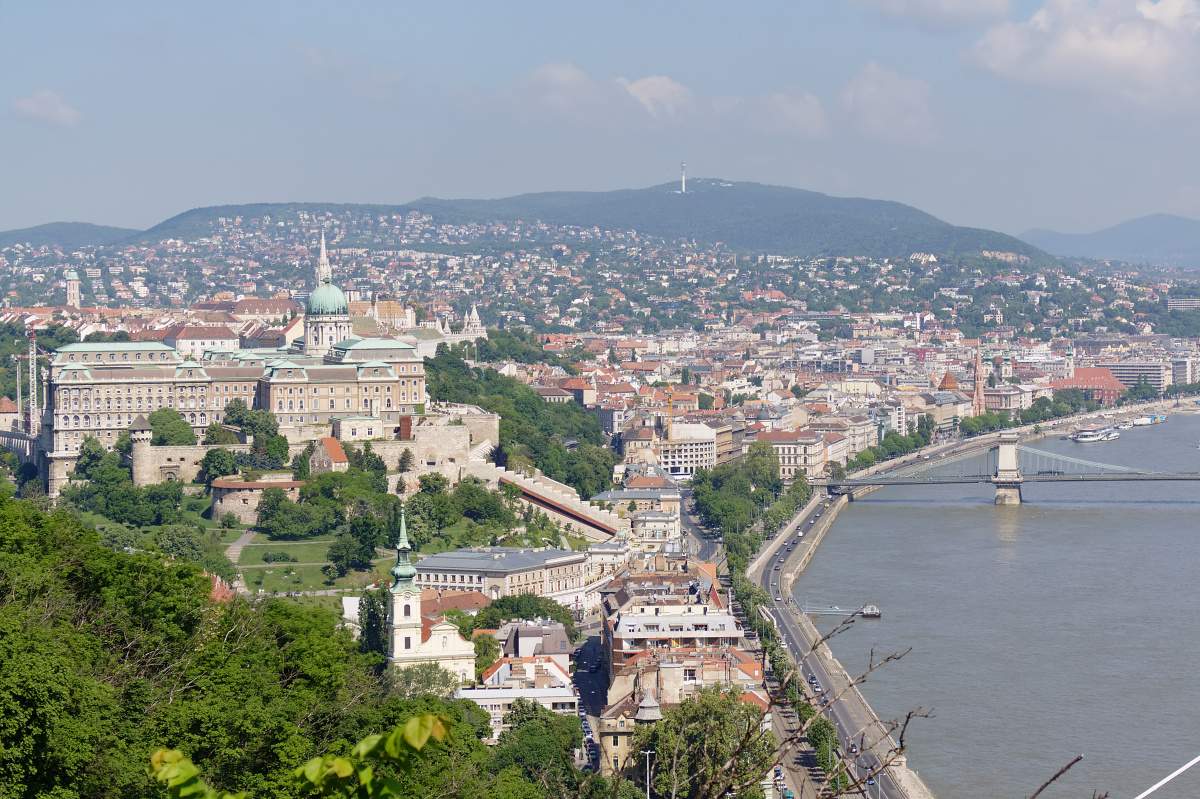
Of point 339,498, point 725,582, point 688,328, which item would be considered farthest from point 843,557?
point 688,328

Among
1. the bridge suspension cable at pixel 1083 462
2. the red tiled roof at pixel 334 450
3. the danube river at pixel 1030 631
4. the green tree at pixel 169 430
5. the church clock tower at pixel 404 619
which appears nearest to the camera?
the danube river at pixel 1030 631

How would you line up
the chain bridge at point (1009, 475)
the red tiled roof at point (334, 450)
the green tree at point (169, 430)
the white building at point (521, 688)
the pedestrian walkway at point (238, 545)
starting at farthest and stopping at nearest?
1. the chain bridge at point (1009, 475)
2. the green tree at point (169, 430)
3. the red tiled roof at point (334, 450)
4. the pedestrian walkway at point (238, 545)
5. the white building at point (521, 688)

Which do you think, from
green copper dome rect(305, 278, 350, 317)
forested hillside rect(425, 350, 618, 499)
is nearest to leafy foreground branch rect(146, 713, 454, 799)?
forested hillside rect(425, 350, 618, 499)

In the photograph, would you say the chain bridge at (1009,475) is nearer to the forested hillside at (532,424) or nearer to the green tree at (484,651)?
the forested hillside at (532,424)

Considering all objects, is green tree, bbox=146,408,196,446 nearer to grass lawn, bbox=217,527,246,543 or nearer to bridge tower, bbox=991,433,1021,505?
grass lawn, bbox=217,527,246,543

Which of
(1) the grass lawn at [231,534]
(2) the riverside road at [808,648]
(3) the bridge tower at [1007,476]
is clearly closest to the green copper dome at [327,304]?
(1) the grass lawn at [231,534]

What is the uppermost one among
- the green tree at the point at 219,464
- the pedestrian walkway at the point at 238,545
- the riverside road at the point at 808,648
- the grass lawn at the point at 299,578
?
the green tree at the point at 219,464
